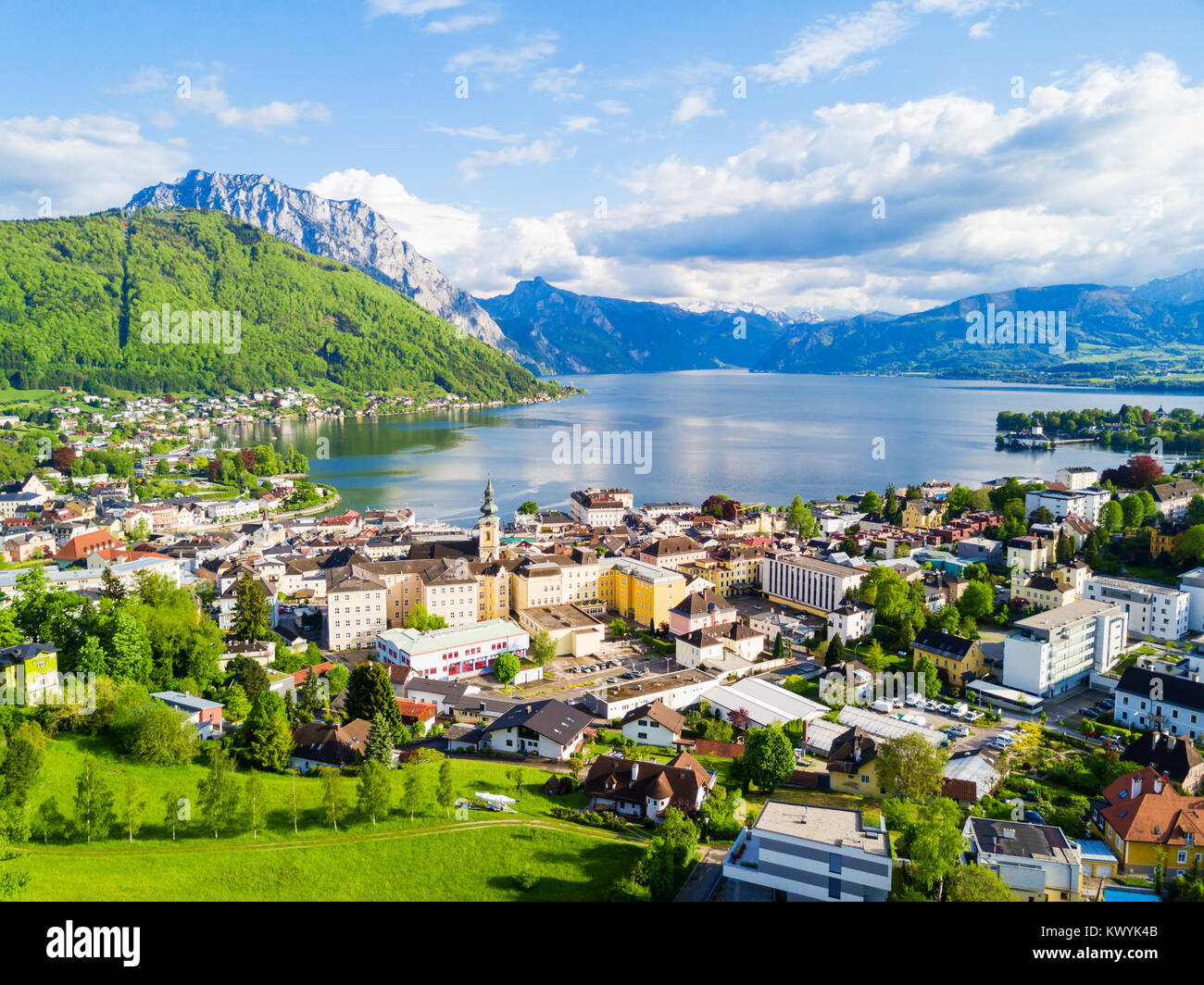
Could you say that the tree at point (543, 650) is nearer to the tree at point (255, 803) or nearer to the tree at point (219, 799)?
the tree at point (255, 803)

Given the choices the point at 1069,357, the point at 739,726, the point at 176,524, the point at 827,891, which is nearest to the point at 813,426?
the point at 176,524

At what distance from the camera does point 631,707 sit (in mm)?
16281

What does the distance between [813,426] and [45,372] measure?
72.5 metres

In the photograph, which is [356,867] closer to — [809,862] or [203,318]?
[809,862]

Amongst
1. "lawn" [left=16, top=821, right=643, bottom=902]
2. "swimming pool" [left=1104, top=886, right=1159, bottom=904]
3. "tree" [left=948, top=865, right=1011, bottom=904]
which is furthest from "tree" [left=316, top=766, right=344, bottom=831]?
"swimming pool" [left=1104, top=886, right=1159, bottom=904]

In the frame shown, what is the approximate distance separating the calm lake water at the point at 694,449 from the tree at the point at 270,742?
23.6 meters

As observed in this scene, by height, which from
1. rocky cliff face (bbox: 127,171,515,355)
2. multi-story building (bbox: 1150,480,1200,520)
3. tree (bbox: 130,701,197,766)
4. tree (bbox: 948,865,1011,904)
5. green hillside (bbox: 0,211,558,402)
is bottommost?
tree (bbox: 948,865,1011,904)

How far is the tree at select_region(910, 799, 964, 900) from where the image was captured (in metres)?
8.70

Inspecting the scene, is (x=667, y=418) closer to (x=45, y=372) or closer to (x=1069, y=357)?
(x=45, y=372)

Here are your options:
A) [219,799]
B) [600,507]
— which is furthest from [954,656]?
[600,507]

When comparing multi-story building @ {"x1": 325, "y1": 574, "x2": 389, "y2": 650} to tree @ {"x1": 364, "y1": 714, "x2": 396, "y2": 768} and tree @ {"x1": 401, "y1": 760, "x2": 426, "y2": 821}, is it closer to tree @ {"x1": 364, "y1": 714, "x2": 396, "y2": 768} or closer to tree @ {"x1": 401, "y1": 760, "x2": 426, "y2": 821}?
tree @ {"x1": 364, "y1": 714, "x2": 396, "y2": 768}

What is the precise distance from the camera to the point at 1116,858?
1054cm

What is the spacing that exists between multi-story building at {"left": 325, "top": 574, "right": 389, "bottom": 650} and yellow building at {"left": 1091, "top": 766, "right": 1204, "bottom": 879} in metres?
15.8

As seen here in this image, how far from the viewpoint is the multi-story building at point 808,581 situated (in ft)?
74.7
